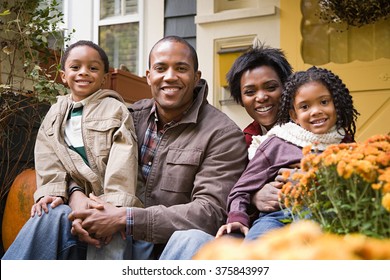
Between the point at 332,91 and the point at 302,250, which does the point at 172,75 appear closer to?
the point at 332,91

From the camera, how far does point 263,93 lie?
83.0 inches

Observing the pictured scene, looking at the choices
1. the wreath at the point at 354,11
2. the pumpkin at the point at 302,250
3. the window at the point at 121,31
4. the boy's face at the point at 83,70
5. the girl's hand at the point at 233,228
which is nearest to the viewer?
the pumpkin at the point at 302,250

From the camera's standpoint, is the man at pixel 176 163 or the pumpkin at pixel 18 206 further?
the pumpkin at pixel 18 206

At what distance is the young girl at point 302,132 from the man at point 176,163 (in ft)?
0.32

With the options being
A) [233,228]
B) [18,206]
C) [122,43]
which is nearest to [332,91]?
[233,228]

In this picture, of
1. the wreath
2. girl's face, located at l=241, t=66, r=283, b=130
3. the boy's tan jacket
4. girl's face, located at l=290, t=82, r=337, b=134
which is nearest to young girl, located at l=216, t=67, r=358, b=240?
girl's face, located at l=290, t=82, r=337, b=134

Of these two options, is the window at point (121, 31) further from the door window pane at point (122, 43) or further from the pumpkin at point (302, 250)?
the pumpkin at point (302, 250)

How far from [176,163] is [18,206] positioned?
1.28 m

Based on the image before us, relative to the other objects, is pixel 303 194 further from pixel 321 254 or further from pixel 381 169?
pixel 321 254

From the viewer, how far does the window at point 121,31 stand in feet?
15.3

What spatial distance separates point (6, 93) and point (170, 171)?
141 centimetres

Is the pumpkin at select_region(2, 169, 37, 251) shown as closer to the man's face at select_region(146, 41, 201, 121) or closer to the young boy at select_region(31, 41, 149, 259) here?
the young boy at select_region(31, 41, 149, 259)

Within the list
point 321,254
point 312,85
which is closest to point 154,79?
point 312,85

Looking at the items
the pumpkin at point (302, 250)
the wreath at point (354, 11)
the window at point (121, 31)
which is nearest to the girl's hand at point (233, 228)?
the pumpkin at point (302, 250)
